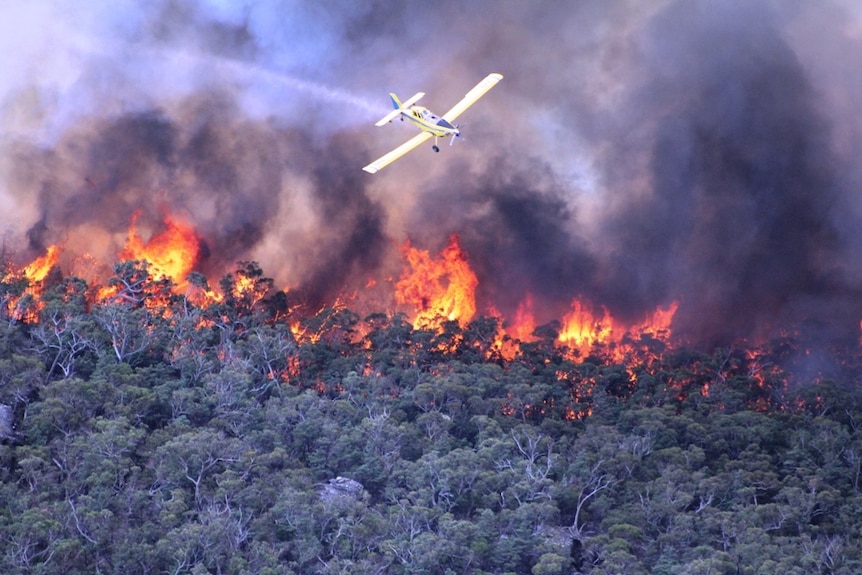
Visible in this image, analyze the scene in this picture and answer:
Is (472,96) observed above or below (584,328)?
above

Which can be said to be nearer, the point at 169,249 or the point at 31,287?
the point at 31,287

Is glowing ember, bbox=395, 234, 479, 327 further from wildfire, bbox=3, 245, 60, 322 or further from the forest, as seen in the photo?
wildfire, bbox=3, 245, 60, 322

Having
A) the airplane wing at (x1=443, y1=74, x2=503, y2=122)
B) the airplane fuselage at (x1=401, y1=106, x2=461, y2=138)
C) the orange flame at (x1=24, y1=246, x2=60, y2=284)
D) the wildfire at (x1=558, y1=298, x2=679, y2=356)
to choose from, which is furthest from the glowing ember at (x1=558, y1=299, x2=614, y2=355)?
the orange flame at (x1=24, y1=246, x2=60, y2=284)

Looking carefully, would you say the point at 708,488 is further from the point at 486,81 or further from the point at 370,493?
the point at 486,81

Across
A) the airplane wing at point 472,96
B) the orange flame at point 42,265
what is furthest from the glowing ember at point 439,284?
the orange flame at point 42,265

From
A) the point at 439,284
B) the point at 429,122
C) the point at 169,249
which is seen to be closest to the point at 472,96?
the point at 429,122

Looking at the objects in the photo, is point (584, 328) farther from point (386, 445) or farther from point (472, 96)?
point (386, 445)

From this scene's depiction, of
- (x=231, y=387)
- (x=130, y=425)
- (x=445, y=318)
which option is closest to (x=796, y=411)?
(x=445, y=318)
